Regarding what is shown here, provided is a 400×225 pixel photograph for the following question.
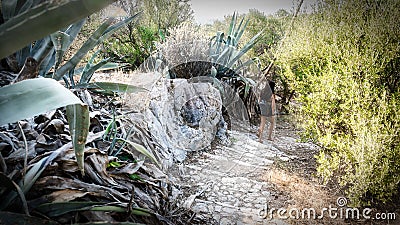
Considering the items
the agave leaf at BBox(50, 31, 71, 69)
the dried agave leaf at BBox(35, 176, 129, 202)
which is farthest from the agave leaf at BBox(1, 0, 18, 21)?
the dried agave leaf at BBox(35, 176, 129, 202)

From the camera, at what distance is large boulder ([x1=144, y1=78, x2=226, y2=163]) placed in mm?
1196

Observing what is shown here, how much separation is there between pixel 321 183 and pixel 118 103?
2.50 ft

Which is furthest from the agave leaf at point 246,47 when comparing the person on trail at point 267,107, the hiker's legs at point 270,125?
the hiker's legs at point 270,125

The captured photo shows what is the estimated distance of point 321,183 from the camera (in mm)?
1090

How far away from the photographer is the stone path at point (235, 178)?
937 millimetres

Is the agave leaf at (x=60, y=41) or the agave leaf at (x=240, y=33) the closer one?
the agave leaf at (x=60, y=41)

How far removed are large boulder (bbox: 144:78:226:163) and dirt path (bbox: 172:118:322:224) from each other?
0.06 meters

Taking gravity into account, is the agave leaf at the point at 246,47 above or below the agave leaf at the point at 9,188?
above

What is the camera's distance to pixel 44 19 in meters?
0.18

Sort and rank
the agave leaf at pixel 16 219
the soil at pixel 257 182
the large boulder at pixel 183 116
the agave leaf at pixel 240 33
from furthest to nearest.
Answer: the agave leaf at pixel 240 33
the large boulder at pixel 183 116
the soil at pixel 257 182
the agave leaf at pixel 16 219

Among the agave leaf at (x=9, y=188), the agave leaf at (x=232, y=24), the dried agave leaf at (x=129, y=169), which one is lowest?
the dried agave leaf at (x=129, y=169)

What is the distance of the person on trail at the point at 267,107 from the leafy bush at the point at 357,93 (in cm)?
23

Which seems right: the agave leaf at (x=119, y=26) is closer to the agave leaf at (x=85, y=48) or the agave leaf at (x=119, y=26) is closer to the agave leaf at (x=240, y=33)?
the agave leaf at (x=85, y=48)

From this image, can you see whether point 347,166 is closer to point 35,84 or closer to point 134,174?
point 134,174
